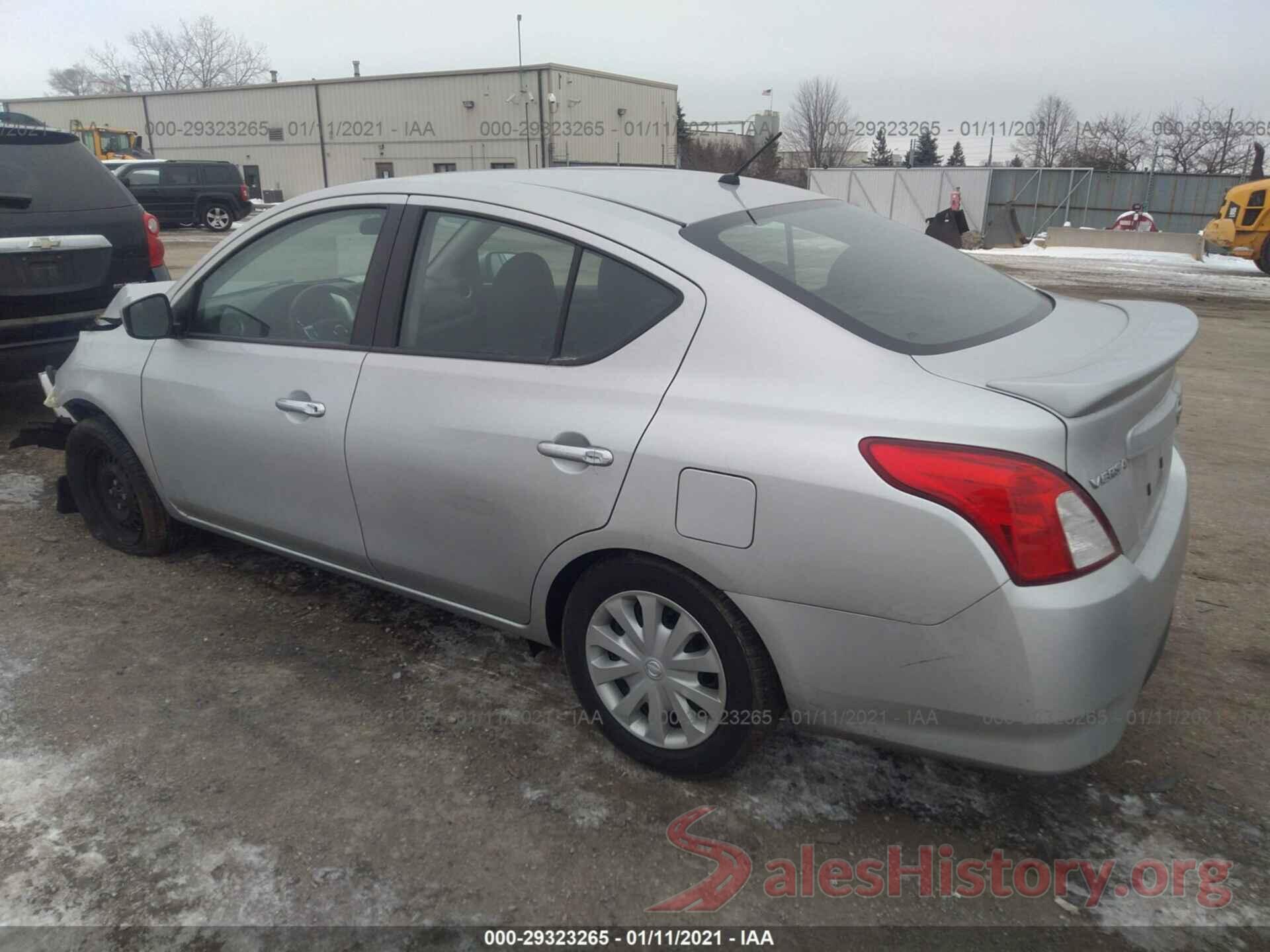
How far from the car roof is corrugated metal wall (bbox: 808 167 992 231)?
2618cm

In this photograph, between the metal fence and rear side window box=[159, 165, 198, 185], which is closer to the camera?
rear side window box=[159, 165, 198, 185]

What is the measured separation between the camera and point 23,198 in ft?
17.2

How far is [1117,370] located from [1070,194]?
2862 centimetres

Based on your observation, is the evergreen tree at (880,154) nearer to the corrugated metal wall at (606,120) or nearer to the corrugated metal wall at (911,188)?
the corrugated metal wall at (606,120)

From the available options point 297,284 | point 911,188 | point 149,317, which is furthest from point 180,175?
point 297,284

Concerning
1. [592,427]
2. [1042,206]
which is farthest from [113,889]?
[1042,206]

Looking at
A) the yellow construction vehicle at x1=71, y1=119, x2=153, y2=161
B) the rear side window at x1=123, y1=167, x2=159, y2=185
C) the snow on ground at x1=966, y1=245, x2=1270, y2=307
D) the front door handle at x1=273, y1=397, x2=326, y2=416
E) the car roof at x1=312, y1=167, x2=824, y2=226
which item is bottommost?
the snow on ground at x1=966, y1=245, x2=1270, y2=307

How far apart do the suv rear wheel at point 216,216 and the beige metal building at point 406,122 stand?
13.7 m

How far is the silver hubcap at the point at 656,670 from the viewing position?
2373 millimetres

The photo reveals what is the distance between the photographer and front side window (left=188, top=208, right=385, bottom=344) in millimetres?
3055

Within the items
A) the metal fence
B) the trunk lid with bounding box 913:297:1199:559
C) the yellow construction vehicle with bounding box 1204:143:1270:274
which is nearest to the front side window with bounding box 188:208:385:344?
the trunk lid with bounding box 913:297:1199:559

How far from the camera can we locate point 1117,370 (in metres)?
2.12

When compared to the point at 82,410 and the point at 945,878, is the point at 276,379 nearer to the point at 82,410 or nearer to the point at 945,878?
the point at 82,410

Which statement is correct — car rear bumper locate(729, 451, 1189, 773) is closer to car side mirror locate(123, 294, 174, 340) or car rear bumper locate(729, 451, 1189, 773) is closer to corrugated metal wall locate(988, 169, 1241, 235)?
car side mirror locate(123, 294, 174, 340)
